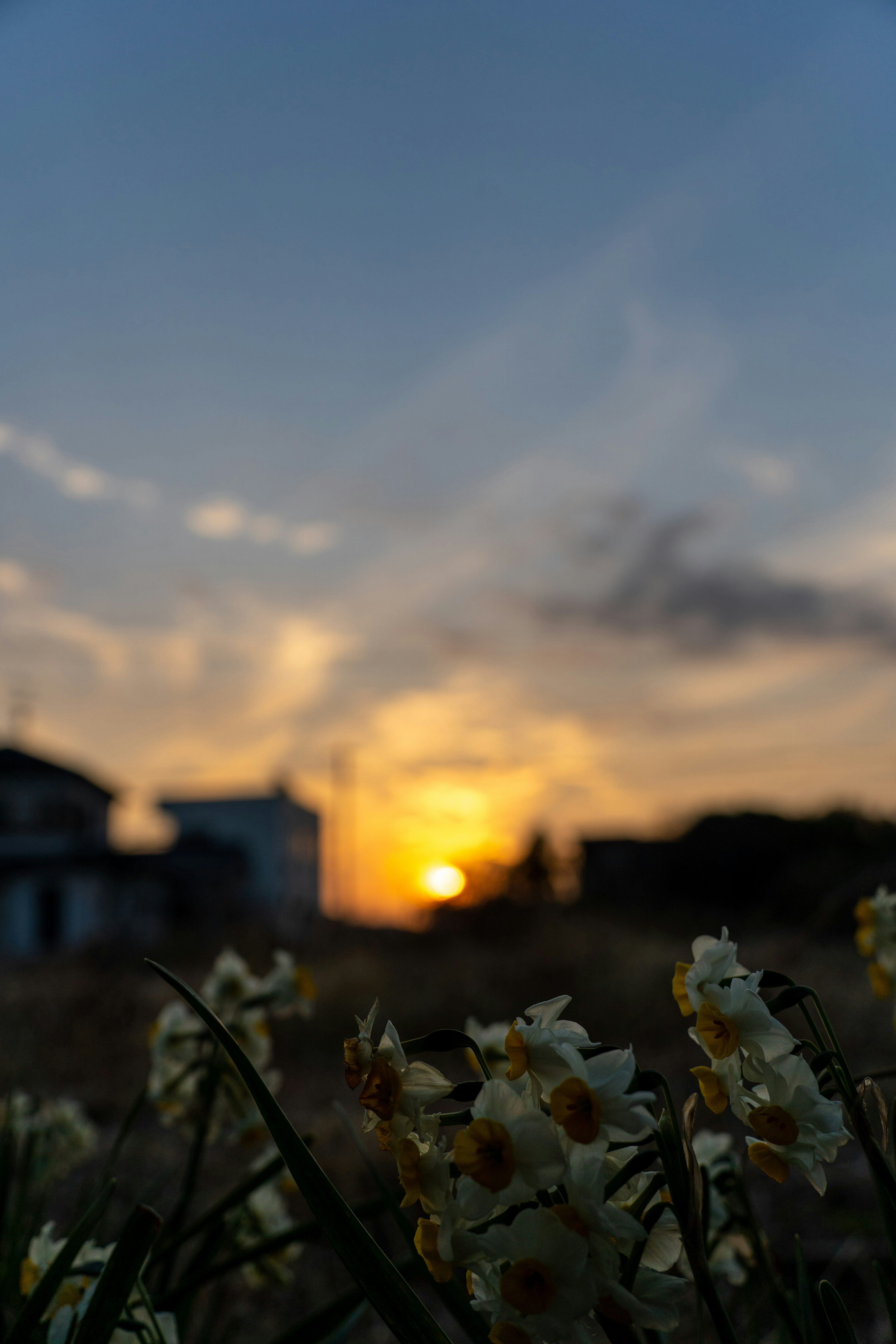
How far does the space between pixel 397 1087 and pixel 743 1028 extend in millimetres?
249

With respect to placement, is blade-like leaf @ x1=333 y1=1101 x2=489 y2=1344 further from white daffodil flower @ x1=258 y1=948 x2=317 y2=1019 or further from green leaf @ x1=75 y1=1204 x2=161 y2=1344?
white daffodil flower @ x1=258 y1=948 x2=317 y2=1019

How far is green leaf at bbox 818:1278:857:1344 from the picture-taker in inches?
26.7

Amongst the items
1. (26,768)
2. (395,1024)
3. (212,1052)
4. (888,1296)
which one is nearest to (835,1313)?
(888,1296)

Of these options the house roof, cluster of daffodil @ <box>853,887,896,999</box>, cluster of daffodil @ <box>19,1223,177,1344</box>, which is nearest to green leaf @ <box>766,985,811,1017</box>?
cluster of daffodil @ <box>19,1223,177,1344</box>

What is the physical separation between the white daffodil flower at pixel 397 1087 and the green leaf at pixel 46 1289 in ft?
1.26

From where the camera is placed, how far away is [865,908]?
1373 mm

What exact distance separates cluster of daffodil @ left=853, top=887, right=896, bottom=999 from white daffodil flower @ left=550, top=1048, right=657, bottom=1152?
877 mm

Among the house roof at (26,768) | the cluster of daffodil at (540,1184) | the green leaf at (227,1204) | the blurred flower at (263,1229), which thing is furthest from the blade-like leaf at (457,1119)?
the house roof at (26,768)

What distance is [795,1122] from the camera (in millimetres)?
639

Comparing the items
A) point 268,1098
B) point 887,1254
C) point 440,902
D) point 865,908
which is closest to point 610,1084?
point 268,1098

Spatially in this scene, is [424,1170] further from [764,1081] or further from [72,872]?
[72,872]

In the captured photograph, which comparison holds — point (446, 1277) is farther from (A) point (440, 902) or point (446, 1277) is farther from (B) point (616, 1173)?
(A) point (440, 902)

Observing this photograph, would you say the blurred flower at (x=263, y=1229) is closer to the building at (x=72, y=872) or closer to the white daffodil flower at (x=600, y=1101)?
the white daffodil flower at (x=600, y=1101)

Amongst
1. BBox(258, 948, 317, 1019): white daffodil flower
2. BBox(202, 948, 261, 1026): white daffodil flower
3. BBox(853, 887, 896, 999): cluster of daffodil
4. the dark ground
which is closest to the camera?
BBox(853, 887, 896, 999): cluster of daffodil
